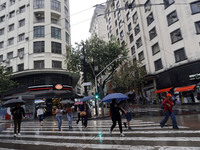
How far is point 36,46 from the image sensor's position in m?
27.8

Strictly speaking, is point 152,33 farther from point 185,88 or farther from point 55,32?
point 55,32

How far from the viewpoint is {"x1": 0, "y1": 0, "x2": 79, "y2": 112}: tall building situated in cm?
2669

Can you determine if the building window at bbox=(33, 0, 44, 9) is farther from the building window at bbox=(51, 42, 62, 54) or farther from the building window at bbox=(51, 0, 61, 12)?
the building window at bbox=(51, 42, 62, 54)

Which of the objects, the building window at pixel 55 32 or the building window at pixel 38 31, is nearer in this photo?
the building window at pixel 38 31

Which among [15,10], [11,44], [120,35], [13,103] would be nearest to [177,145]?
[13,103]

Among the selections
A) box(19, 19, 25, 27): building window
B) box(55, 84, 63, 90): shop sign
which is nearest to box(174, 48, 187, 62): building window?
box(55, 84, 63, 90): shop sign

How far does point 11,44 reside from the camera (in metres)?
30.2

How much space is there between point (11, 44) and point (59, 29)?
401 inches

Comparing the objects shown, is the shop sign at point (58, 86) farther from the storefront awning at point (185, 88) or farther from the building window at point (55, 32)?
the storefront awning at point (185, 88)

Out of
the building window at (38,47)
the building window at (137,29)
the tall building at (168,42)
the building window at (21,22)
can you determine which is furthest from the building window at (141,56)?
the building window at (21,22)

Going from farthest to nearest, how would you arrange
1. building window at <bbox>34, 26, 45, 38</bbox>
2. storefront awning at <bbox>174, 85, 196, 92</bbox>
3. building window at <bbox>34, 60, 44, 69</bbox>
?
1. building window at <bbox>34, 26, 45, 38</bbox>
2. building window at <bbox>34, 60, 44, 69</bbox>
3. storefront awning at <bbox>174, 85, 196, 92</bbox>

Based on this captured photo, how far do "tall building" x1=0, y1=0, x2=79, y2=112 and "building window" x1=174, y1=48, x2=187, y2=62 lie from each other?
17.6 metres

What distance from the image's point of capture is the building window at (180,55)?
2213 cm

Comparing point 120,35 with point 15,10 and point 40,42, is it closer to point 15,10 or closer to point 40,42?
point 40,42
